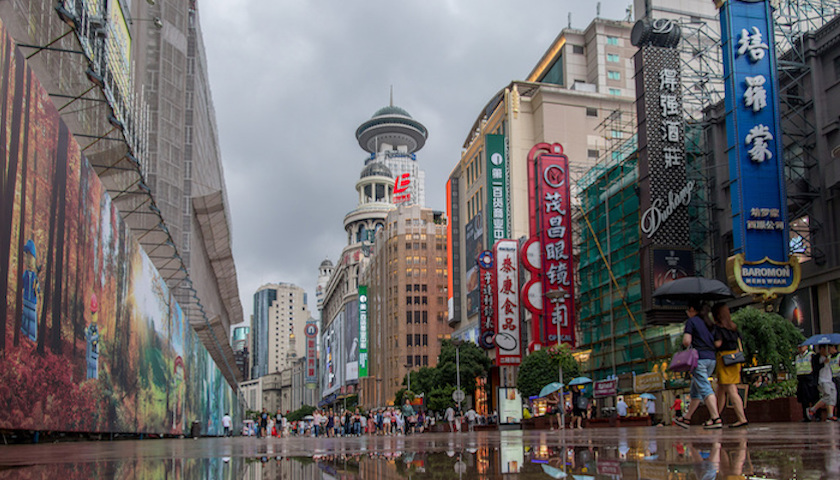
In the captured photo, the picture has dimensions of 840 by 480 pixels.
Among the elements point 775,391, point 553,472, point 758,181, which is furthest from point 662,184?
point 553,472

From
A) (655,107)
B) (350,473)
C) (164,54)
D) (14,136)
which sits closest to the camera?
(350,473)

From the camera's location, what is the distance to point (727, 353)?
1171 cm

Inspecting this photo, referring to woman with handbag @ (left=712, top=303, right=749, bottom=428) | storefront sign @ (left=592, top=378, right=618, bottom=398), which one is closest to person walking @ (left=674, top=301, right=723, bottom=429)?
woman with handbag @ (left=712, top=303, right=749, bottom=428)

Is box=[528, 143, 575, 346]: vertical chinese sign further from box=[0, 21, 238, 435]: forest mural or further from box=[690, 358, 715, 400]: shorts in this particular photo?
box=[690, 358, 715, 400]: shorts

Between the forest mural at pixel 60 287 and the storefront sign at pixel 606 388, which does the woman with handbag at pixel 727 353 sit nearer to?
the forest mural at pixel 60 287

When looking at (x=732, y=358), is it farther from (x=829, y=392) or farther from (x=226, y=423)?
(x=226, y=423)

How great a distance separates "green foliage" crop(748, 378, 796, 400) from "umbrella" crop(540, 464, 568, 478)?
1933cm

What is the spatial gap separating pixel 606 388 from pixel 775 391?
21508mm

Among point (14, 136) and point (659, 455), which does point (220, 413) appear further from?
point (659, 455)

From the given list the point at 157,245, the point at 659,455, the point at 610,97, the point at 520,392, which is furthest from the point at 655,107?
the point at 610,97

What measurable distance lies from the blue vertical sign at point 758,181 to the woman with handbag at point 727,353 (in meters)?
21.8

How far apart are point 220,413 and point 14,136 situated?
153ft

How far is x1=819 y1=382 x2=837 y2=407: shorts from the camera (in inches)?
657

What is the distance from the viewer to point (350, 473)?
18.6ft
